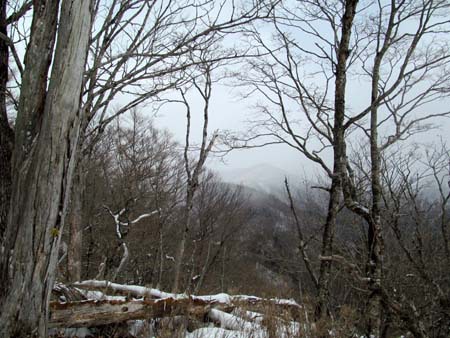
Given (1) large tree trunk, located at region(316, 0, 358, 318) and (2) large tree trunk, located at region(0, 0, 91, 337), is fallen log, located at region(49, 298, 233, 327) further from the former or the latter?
(1) large tree trunk, located at region(316, 0, 358, 318)

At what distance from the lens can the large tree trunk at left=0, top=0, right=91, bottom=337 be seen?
214 centimetres

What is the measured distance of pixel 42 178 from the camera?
218 cm

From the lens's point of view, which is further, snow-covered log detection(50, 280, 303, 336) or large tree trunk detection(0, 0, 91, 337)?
snow-covered log detection(50, 280, 303, 336)

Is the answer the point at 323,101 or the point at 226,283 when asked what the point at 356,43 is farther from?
the point at 226,283

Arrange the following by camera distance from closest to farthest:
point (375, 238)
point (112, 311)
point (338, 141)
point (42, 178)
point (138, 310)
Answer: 1. point (42, 178)
2. point (112, 311)
3. point (138, 310)
4. point (375, 238)
5. point (338, 141)

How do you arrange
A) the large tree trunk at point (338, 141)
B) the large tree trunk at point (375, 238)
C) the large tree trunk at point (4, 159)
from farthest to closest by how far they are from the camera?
the large tree trunk at point (338, 141), the large tree trunk at point (375, 238), the large tree trunk at point (4, 159)

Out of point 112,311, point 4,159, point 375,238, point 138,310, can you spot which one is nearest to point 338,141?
point 375,238

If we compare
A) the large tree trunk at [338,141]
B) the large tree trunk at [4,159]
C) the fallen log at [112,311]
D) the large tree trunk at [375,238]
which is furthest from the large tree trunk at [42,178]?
the large tree trunk at [338,141]

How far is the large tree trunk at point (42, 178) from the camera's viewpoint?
7.02ft

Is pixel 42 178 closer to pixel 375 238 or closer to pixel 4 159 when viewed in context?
pixel 4 159

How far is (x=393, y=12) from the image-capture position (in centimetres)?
764

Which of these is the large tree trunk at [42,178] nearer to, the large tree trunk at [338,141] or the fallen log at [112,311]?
the fallen log at [112,311]

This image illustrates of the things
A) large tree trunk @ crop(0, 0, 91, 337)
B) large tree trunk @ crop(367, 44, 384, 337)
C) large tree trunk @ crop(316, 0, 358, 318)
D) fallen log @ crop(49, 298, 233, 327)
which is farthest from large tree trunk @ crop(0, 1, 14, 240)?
large tree trunk @ crop(316, 0, 358, 318)

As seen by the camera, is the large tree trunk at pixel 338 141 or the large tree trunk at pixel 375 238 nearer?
the large tree trunk at pixel 375 238
